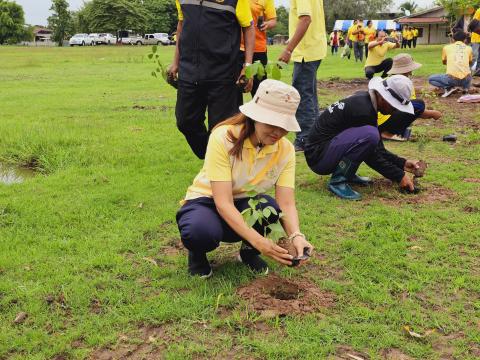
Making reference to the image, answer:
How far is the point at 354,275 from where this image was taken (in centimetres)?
312

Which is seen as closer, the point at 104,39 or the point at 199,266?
the point at 199,266

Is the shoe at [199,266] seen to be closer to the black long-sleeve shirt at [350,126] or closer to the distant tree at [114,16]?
the black long-sleeve shirt at [350,126]

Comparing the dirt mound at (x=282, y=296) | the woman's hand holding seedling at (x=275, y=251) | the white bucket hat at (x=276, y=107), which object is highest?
the white bucket hat at (x=276, y=107)

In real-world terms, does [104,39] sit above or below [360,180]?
above

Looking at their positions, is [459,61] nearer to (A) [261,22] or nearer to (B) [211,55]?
(A) [261,22]

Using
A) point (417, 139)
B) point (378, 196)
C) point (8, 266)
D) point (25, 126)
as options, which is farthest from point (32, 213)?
point (417, 139)

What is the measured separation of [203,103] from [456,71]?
733 centimetres

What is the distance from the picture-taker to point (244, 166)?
2887mm

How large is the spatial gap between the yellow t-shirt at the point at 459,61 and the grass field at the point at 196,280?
4.54 m

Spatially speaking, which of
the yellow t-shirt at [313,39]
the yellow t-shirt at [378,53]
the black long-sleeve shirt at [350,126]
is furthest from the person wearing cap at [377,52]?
the black long-sleeve shirt at [350,126]

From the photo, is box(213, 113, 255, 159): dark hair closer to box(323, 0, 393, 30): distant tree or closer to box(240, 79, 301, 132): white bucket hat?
box(240, 79, 301, 132): white bucket hat

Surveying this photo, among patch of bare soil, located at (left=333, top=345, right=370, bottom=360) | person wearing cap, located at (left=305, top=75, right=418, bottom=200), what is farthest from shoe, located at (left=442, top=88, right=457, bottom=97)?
patch of bare soil, located at (left=333, top=345, right=370, bottom=360)

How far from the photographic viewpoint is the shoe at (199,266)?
3080 millimetres

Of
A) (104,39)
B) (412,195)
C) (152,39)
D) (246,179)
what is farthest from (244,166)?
(152,39)
